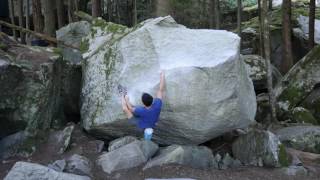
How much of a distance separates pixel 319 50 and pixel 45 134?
9798 mm

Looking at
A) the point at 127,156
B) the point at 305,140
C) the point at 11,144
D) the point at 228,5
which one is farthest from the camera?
the point at 228,5

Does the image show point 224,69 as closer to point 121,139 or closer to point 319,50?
point 121,139

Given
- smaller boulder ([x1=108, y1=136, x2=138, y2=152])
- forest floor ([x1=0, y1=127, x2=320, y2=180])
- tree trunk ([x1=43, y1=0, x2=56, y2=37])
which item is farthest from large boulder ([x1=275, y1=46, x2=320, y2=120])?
tree trunk ([x1=43, y1=0, x2=56, y2=37])

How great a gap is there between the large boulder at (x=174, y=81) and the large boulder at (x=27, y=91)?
0.75 meters

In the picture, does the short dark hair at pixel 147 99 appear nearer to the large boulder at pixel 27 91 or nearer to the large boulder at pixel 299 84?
the large boulder at pixel 27 91

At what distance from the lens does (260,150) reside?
32.1 feet

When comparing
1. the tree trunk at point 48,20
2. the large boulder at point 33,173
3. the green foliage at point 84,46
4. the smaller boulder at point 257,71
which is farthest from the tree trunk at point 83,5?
the large boulder at point 33,173

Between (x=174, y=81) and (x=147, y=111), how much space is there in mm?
766

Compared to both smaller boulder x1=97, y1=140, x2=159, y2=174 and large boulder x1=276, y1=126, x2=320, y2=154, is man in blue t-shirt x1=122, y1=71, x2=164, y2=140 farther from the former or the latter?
large boulder x1=276, y1=126, x2=320, y2=154

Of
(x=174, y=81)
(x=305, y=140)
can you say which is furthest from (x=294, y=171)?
(x=174, y=81)

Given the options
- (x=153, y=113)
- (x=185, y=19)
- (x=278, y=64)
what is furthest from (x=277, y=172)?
(x=185, y=19)

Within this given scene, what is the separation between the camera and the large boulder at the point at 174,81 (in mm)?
9258

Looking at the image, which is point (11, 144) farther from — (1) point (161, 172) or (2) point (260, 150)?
(2) point (260, 150)

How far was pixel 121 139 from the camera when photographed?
31.6 feet
